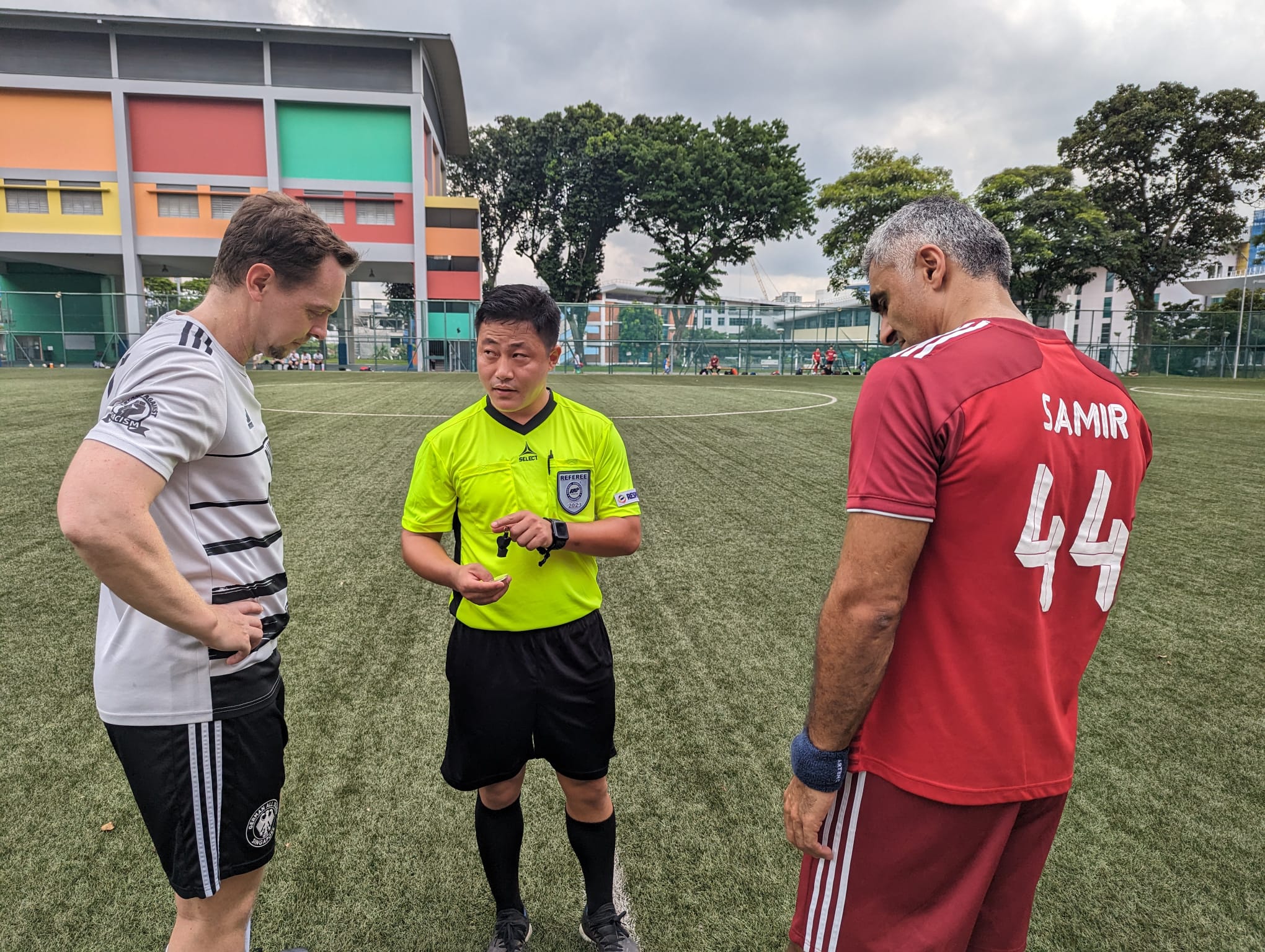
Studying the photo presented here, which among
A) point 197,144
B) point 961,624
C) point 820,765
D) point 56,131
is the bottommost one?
point 820,765

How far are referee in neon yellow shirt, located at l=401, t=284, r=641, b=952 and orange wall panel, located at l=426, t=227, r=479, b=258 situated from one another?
117 ft

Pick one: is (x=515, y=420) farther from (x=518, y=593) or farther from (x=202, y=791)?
(x=202, y=791)

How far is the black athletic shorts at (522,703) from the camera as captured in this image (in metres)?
2.11

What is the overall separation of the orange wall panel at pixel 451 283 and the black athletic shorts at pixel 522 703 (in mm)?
35137

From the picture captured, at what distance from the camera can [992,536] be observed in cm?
130

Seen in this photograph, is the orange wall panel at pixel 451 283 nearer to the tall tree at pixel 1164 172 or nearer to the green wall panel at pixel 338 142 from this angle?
the green wall panel at pixel 338 142

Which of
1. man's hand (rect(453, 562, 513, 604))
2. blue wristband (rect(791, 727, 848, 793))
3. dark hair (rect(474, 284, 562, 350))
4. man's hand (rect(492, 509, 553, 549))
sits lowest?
blue wristband (rect(791, 727, 848, 793))

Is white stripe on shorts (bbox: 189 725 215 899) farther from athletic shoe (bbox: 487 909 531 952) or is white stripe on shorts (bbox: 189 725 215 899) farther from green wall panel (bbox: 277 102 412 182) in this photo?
green wall panel (bbox: 277 102 412 182)

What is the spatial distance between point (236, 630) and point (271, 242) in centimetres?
83

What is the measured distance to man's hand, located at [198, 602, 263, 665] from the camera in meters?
1.50

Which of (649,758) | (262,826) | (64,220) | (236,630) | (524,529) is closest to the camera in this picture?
(236,630)

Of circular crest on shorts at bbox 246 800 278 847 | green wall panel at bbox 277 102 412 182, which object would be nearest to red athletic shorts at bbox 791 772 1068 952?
circular crest on shorts at bbox 246 800 278 847

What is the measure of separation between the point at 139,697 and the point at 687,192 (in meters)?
44.5

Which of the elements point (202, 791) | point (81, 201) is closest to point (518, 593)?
point (202, 791)
